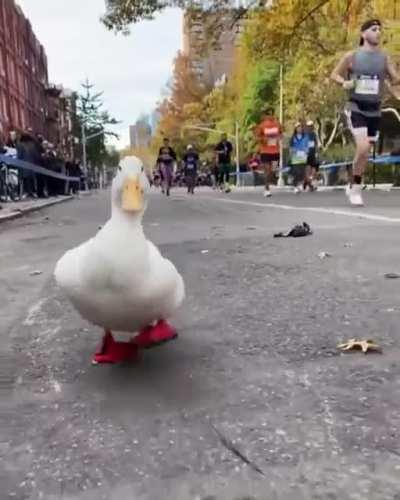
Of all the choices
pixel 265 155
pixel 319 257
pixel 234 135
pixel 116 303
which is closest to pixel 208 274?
pixel 319 257

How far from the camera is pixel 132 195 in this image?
7.19ft

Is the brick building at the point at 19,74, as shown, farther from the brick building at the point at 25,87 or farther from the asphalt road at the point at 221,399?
the asphalt road at the point at 221,399

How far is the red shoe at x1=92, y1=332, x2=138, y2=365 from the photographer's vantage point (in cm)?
233

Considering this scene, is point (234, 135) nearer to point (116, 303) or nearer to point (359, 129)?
point (359, 129)

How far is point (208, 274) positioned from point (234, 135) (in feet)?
186

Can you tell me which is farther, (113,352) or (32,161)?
(32,161)

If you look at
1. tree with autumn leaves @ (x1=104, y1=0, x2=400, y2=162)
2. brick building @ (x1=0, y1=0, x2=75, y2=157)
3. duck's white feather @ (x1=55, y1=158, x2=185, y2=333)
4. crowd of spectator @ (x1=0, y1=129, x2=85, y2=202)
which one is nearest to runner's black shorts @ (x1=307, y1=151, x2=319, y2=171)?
tree with autumn leaves @ (x1=104, y1=0, x2=400, y2=162)

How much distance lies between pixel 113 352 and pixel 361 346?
0.83 meters

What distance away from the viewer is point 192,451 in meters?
1.67

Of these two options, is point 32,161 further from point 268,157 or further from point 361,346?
point 361,346

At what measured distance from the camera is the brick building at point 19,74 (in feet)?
155

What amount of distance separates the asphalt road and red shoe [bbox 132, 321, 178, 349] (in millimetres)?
41

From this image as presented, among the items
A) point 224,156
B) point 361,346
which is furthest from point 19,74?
point 361,346

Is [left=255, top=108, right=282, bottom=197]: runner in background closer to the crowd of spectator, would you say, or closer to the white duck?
the crowd of spectator
